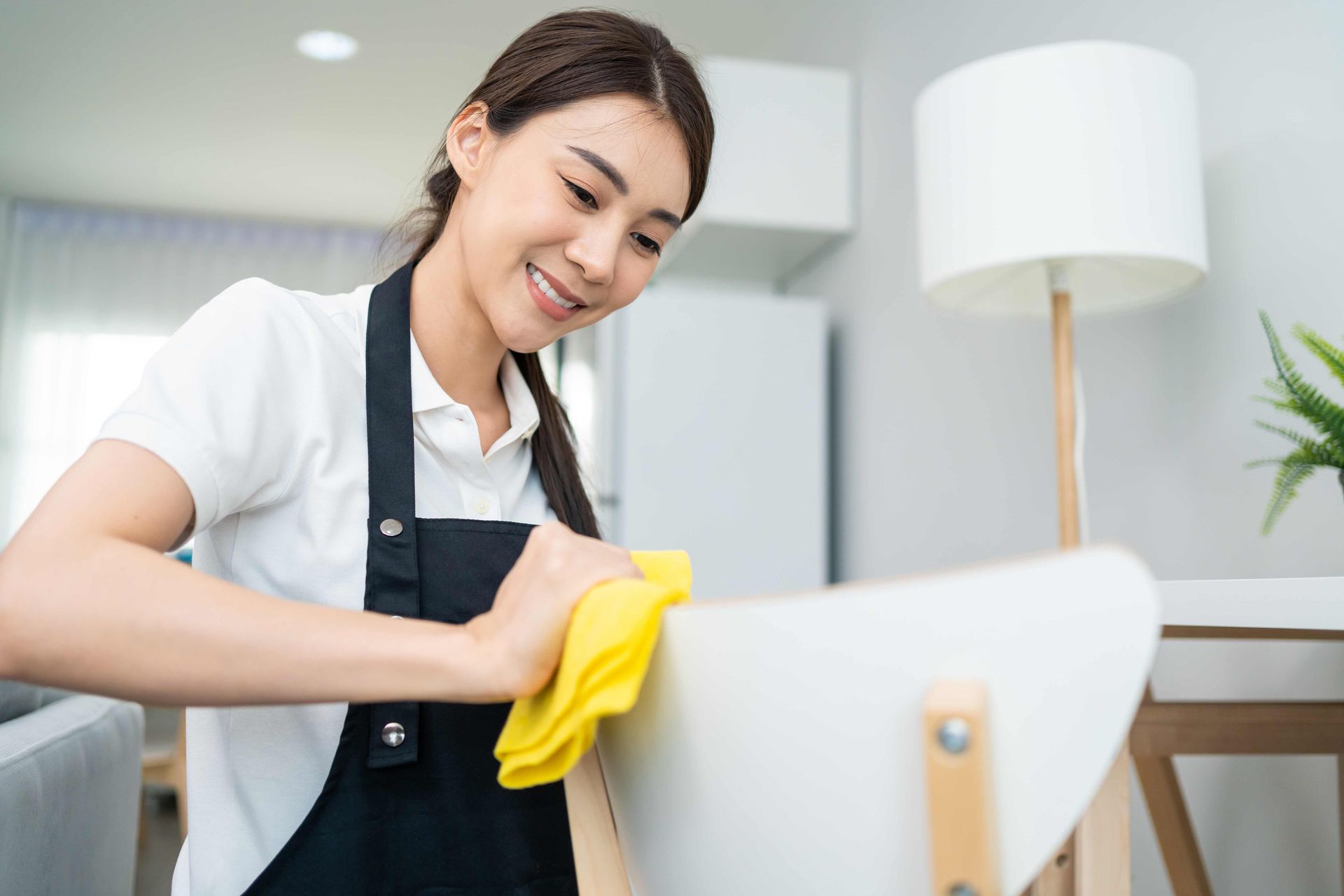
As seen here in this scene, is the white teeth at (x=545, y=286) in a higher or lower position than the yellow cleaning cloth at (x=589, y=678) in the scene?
higher

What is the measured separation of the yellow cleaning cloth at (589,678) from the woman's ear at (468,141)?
64 centimetres

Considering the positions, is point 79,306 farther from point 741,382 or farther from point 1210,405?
point 1210,405

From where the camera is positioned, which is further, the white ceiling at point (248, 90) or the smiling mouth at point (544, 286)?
the white ceiling at point (248, 90)

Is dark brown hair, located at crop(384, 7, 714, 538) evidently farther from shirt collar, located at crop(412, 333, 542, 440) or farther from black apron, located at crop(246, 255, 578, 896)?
black apron, located at crop(246, 255, 578, 896)

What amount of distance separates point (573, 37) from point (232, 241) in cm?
527

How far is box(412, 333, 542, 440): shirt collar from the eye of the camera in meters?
0.97

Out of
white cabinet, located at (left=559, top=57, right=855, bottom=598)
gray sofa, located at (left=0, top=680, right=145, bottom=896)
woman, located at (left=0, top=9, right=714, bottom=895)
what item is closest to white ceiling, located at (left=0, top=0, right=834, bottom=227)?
white cabinet, located at (left=559, top=57, right=855, bottom=598)

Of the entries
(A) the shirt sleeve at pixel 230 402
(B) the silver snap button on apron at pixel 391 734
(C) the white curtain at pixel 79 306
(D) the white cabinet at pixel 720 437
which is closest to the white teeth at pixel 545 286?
(A) the shirt sleeve at pixel 230 402

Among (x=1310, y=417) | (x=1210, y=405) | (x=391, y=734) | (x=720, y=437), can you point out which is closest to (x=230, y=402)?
(x=391, y=734)

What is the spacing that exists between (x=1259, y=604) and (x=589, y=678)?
0.51 metres

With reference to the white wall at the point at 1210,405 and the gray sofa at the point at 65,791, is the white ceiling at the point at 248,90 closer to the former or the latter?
the white wall at the point at 1210,405

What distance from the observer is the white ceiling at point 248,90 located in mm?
3572

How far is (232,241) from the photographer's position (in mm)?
5695

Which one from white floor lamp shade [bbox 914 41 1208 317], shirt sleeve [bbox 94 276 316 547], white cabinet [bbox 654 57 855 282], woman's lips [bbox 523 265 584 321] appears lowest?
shirt sleeve [bbox 94 276 316 547]
